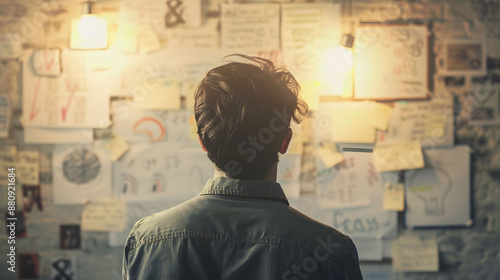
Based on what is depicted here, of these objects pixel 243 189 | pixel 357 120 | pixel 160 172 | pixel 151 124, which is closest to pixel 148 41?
pixel 151 124

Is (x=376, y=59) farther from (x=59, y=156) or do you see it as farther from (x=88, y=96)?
(x=59, y=156)

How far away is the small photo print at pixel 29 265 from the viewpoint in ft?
9.36

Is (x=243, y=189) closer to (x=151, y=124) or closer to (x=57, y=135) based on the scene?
(x=151, y=124)

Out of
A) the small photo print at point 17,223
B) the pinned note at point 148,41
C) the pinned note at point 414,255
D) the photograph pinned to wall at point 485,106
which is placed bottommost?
the pinned note at point 414,255

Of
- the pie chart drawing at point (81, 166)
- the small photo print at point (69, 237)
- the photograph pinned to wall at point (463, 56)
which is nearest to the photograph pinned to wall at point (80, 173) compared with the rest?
the pie chart drawing at point (81, 166)

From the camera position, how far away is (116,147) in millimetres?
2811

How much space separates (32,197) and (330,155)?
1533 mm

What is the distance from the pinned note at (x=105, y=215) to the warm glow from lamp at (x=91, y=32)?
0.78 metres

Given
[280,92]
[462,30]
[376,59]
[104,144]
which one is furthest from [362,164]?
[280,92]

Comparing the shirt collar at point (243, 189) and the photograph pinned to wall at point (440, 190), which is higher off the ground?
the shirt collar at point (243, 189)

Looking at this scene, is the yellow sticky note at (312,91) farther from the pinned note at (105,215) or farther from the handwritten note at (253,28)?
the pinned note at (105,215)

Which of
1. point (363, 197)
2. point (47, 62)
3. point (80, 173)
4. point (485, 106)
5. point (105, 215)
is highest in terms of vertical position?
point (47, 62)

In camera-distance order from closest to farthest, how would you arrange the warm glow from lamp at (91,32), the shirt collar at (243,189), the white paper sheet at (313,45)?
1. the shirt collar at (243,189)
2. the warm glow from lamp at (91,32)
3. the white paper sheet at (313,45)

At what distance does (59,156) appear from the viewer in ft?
9.29
